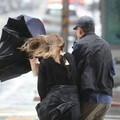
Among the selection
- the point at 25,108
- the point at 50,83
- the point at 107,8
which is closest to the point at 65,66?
the point at 50,83

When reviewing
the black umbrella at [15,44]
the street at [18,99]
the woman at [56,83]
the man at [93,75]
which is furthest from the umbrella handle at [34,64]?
the street at [18,99]

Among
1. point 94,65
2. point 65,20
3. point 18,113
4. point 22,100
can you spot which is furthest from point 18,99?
point 94,65

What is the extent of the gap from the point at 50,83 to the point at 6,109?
14.8 feet

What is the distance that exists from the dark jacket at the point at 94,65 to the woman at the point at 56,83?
0.46ft

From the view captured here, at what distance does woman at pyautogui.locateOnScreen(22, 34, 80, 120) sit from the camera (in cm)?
380

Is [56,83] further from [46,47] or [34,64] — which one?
[34,64]

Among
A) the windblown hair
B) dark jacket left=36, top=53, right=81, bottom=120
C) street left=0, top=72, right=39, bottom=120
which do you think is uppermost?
the windblown hair

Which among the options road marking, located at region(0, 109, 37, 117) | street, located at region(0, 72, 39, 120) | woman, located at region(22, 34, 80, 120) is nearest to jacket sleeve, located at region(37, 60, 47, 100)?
woman, located at region(22, 34, 80, 120)

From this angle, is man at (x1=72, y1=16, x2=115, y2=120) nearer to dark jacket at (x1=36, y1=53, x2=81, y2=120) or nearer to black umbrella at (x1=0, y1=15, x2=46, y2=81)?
dark jacket at (x1=36, y1=53, x2=81, y2=120)

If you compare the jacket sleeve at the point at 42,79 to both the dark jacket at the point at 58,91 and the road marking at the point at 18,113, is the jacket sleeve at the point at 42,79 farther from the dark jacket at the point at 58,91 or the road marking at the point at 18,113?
the road marking at the point at 18,113

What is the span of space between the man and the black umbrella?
63cm

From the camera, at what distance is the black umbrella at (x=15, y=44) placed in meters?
4.36

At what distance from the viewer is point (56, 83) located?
385 cm

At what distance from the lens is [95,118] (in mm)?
4238
